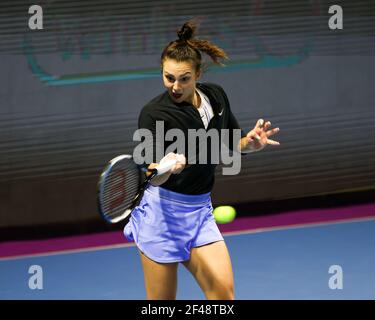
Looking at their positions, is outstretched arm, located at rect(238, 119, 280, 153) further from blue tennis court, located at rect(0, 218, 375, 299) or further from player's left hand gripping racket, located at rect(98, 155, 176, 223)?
blue tennis court, located at rect(0, 218, 375, 299)

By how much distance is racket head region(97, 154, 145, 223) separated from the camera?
12.6ft

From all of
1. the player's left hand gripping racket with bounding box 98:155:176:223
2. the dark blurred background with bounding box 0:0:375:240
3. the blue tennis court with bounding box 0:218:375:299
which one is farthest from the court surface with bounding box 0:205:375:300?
the player's left hand gripping racket with bounding box 98:155:176:223

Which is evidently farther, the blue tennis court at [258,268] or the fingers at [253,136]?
the blue tennis court at [258,268]

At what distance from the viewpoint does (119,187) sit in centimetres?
400

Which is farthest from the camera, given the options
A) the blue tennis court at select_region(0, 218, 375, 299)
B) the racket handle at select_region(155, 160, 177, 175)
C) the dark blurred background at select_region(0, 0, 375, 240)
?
the dark blurred background at select_region(0, 0, 375, 240)

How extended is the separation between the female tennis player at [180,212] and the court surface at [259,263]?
1763 mm

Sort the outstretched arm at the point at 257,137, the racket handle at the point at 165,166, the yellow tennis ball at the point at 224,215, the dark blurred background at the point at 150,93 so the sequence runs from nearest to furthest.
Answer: the racket handle at the point at 165,166 < the outstretched arm at the point at 257,137 < the yellow tennis ball at the point at 224,215 < the dark blurred background at the point at 150,93

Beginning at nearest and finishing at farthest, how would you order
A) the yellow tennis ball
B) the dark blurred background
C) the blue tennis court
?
the yellow tennis ball, the blue tennis court, the dark blurred background

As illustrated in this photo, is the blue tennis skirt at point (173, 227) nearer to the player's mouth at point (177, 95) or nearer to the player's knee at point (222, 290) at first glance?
the player's knee at point (222, 290)

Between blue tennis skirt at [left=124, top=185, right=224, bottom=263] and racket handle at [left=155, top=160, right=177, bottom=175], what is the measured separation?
271mm

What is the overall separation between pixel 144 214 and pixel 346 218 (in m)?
3.89

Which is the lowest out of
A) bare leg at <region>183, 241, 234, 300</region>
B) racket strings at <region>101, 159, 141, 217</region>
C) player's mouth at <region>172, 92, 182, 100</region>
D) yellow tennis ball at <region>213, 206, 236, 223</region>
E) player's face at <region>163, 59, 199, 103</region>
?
bare leg at <region>183, 241, 234, 300</region>

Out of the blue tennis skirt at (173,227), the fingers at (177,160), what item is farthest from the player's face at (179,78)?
the blue tennis skirt at (173,227)

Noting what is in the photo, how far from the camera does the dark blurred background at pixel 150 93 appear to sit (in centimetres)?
729
